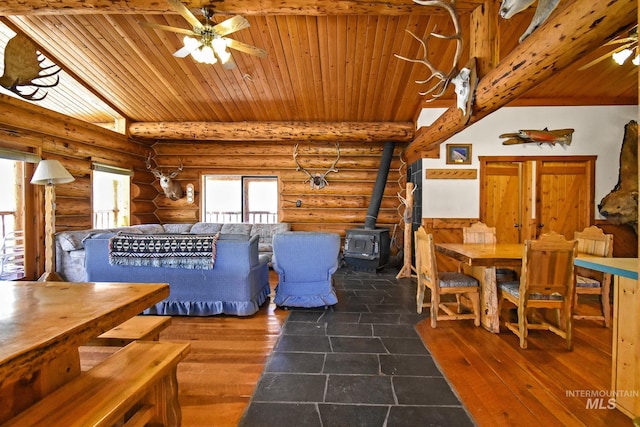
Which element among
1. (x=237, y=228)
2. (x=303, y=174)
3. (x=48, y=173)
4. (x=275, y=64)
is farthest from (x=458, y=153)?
(x=48, y=173)

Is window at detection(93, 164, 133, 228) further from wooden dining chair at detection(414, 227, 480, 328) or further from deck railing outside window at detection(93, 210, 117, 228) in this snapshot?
wooden dining chair at detection(414, 227, 480, 328)

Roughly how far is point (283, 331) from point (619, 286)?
8.59 ft

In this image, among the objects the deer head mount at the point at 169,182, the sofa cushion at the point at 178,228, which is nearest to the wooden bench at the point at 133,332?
the sofa cushion at the point at 178,228

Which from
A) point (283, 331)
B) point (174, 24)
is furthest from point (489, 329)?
point (174, 24)

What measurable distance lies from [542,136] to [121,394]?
21.3ft

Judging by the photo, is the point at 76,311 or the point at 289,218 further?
the point at 289,218

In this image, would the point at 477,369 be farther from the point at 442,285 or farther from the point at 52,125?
the point at 52,125

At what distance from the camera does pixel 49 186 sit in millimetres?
4047

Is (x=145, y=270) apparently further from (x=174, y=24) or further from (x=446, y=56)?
(x=446, y=56)

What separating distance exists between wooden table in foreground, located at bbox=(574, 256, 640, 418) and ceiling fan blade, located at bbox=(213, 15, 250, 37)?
3.45m

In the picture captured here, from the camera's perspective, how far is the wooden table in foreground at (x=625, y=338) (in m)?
1.69

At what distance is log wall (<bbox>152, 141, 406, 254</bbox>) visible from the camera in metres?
6.82

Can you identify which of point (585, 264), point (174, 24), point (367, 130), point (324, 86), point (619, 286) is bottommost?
point (619, 286)

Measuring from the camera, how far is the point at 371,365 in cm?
227
